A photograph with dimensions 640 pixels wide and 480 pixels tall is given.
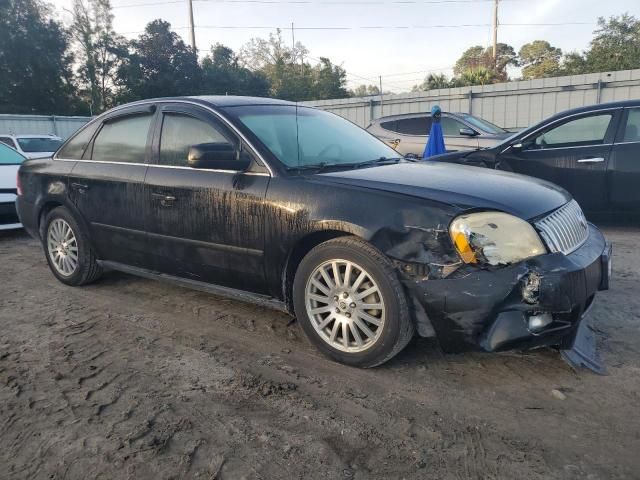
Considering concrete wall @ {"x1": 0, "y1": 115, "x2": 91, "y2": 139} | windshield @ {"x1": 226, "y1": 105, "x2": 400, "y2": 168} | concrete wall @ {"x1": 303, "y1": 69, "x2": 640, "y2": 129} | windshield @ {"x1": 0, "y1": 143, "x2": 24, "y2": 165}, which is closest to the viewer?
windshield @ {"x1": 226, "y1": 105, "x2": 400, "y2": 168}

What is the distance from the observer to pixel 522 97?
17.1 metres

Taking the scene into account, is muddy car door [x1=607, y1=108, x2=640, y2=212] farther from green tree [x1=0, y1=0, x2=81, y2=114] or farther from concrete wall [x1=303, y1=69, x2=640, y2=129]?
green tree [x1=0, y1=0, x2=81, y2=114]

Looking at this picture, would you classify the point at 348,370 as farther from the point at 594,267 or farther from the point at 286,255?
the point at 594,267

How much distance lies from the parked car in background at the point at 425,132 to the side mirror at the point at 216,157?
7.47m

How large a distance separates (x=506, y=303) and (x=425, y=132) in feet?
28.4

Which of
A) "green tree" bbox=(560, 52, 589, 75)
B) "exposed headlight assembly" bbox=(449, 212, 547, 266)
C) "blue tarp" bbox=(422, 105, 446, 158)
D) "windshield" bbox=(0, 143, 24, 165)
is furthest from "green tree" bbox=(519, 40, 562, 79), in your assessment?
"exposed headlight assembly" bbox=(449, 212, 547, 266)

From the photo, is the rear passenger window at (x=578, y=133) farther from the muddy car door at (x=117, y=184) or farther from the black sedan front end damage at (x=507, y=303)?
the muddy car door at (x=117, y=184)

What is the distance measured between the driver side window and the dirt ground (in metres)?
3.26

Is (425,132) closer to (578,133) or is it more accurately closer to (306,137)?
(578,133)

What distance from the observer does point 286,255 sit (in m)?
3.14

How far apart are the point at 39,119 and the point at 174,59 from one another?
18.5 m

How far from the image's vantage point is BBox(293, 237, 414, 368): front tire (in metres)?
2.76

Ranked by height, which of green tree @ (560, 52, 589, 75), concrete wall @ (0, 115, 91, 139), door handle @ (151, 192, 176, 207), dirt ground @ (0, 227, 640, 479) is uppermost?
green tree @ (560, 52, 589, 75)

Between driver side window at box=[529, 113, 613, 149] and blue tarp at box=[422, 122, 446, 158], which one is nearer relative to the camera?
Result: driver side window at box=[529, 113, 613, 149]
